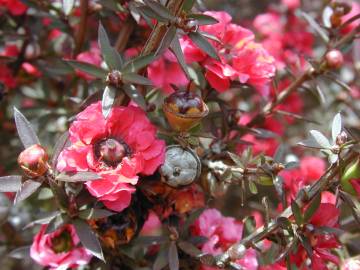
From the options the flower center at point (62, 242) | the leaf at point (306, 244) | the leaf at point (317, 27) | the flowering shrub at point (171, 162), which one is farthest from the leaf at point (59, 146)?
the leaf at point (317, 27)

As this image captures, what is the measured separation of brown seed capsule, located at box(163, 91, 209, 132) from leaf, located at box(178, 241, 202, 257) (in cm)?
23

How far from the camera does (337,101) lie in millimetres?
1771

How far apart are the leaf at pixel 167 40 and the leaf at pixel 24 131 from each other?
251mm

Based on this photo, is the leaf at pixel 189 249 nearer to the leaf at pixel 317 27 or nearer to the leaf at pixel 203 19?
the leaf at pixel 203 19

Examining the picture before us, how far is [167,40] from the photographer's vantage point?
0.91 meters

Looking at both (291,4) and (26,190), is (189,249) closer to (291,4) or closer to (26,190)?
(26,190)

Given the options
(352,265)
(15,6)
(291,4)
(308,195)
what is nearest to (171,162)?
(308,195)

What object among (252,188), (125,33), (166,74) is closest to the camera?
(252,188)

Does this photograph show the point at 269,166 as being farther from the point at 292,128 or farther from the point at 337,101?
the point at 292,128

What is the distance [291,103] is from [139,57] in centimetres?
98

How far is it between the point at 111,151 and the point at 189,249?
23 centimetres

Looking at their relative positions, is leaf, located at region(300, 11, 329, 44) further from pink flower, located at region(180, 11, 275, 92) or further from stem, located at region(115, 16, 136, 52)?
stem, located at region(115, 16, 136, 52)

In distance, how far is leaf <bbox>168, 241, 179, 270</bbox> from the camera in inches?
39.1

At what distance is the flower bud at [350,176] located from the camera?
0.93 metres
